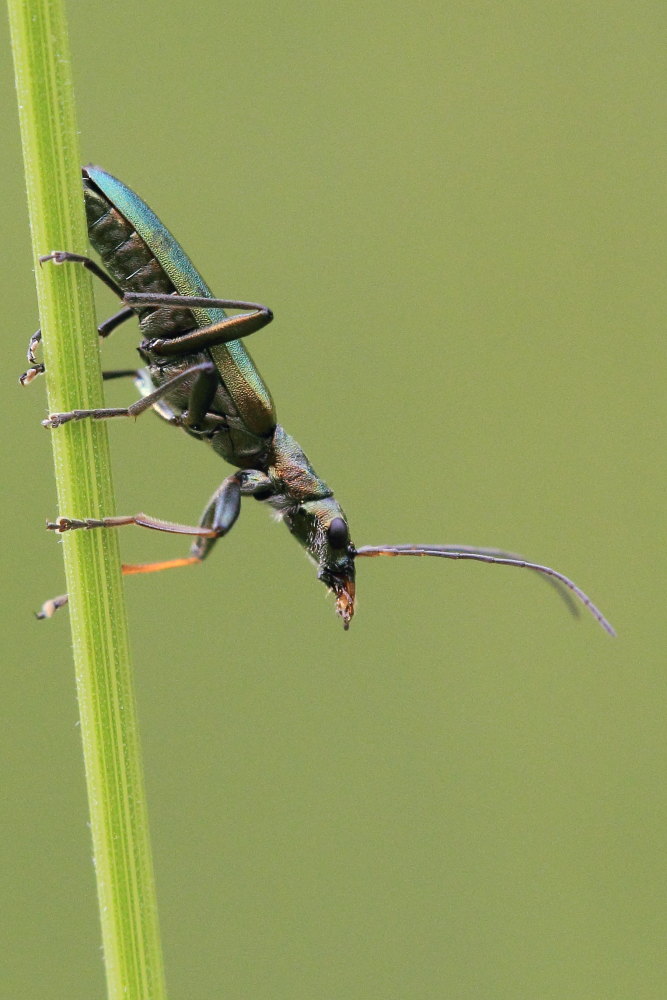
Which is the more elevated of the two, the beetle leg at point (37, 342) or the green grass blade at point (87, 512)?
the beetle leg at point (37, 342)

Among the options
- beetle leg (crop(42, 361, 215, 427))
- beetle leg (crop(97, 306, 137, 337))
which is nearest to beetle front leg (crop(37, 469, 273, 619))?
beetle leg (crop(42, 361, 215, 427))

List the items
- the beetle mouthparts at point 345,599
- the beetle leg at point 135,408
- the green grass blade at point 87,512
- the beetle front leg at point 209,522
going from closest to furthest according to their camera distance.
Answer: the green grass blade at point 87,512, the beetle leg at point 135,408, the beetle front leg at point 209,522, the beetle mouthparts at point 345,599

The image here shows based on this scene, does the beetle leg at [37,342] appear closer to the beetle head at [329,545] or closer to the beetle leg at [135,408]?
the beetle leg at [135,408]

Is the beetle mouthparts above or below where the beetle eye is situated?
below

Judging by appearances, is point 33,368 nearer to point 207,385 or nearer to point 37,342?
point 37,342

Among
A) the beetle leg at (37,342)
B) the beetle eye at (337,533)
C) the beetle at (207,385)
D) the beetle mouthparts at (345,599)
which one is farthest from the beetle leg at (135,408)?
the beetle mouthparts at (345,599)

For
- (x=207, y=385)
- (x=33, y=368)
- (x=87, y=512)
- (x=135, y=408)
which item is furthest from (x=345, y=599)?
(x=87, y=512)

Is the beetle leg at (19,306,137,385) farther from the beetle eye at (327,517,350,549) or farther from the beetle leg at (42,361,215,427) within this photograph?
the beetle eye at (327,517,350,549)
